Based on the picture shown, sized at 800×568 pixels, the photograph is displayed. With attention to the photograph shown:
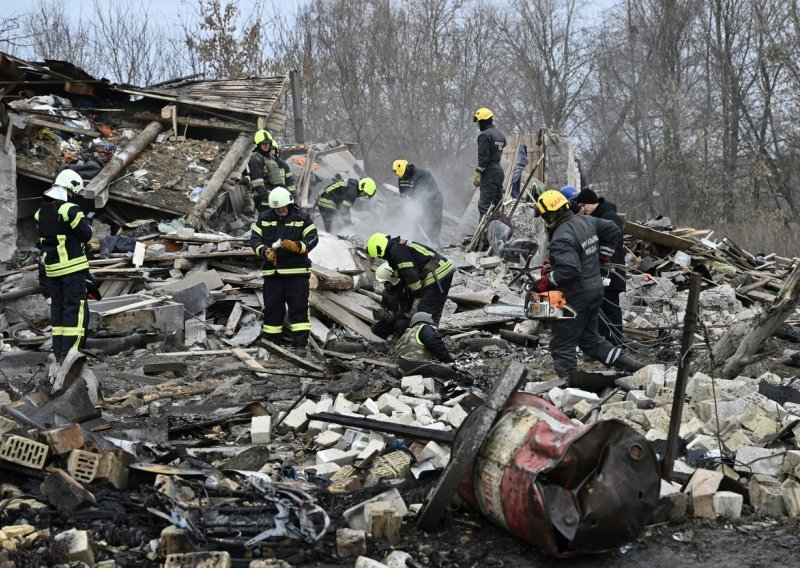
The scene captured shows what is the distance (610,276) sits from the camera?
30.9 feet

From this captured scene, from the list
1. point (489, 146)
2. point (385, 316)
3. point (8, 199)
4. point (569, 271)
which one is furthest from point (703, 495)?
point (8, 199)

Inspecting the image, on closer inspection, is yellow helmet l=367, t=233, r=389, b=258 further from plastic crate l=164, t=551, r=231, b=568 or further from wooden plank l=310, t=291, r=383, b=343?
plastic crate l=164, t=551, r=231, b=568

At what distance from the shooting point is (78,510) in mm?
4516

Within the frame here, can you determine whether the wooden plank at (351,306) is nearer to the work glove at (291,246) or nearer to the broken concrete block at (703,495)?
the work glove at (291,246)

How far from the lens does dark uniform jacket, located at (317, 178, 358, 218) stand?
14219 mm

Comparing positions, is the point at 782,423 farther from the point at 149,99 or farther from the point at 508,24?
the point at 508,24

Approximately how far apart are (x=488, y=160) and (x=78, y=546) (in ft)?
36.6

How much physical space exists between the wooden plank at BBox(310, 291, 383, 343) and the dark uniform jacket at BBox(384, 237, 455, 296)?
1.26 metres

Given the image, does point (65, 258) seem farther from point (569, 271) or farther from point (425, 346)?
point (569, 271)

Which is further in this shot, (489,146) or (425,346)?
(489,146)

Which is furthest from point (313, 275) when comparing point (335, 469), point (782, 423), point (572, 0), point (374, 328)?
point (572, 0)

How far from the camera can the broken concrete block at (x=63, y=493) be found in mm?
4512

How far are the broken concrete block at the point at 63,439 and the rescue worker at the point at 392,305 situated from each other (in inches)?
196

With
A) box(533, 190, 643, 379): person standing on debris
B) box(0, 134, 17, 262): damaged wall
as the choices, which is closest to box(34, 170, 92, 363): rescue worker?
box(533, 190, 643, 379): person standing on debris
